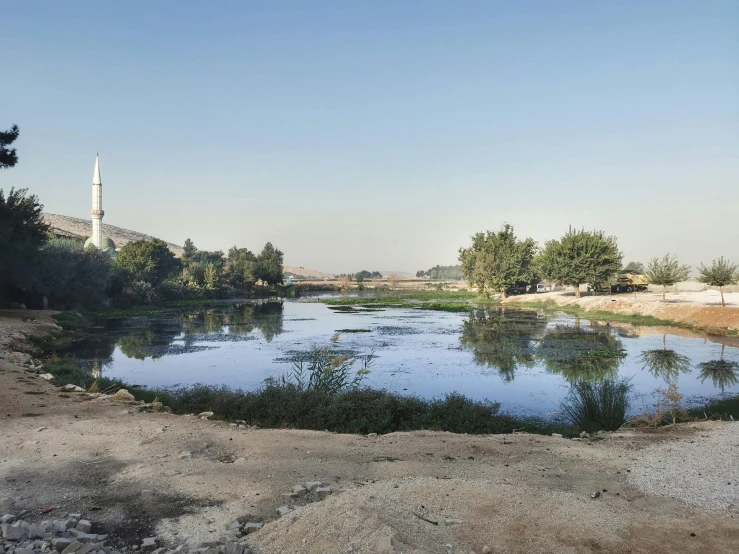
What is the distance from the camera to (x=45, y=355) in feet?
71.0

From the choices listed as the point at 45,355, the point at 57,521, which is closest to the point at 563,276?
the point at 45,355

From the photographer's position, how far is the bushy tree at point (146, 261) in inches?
2305

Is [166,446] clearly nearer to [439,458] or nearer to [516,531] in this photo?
[439,458]

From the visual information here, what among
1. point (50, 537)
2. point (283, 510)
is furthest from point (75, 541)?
point (283, 510)

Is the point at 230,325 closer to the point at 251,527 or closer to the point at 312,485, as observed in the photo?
the point at 312,485

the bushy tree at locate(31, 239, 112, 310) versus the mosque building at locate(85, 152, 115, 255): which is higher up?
the mosque building at locate(85, 152, 115, 255)

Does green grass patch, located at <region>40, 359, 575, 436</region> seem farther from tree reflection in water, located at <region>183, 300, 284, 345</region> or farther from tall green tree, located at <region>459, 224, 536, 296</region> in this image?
tall green tree, located at <region>459, 224, 536, 296</region>

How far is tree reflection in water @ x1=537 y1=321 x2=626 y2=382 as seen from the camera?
739 inches

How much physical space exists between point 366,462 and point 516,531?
2849 mm

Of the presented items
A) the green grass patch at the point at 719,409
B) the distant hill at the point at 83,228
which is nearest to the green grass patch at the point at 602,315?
the green grass patch at the point at 719,409

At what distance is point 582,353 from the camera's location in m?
23.1

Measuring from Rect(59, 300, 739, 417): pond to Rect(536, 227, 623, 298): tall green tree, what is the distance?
44.4 ft

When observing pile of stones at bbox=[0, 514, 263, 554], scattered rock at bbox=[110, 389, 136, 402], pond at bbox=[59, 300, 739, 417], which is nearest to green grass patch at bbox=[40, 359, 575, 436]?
scattered rock at bbox=[110, 389, 136, 402]

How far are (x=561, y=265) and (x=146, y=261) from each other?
158 ft
